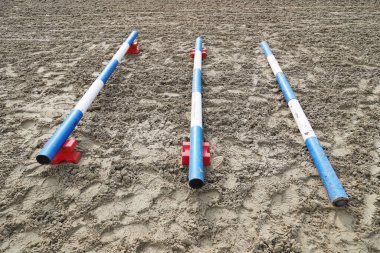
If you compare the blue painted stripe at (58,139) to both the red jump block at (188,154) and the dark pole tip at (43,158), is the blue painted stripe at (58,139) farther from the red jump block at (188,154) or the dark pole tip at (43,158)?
the red jump block at (188,154)

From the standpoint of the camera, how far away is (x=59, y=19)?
Answer: 5.59m

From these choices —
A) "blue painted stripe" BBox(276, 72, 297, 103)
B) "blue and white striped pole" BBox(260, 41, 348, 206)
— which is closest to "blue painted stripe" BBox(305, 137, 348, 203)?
"blue and white striped pole" BBox(260, 41, 348, 206)

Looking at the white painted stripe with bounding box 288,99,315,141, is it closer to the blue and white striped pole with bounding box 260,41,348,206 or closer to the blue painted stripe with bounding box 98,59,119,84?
the blue and white striped pole with bounding box 260,41,348,206

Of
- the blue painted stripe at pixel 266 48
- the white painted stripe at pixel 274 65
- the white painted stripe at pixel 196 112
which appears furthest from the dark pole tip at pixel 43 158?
the blue painted stripe at pixel 266 48

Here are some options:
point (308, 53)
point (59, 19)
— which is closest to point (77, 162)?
point (308, 53)

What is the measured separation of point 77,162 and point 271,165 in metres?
1.65

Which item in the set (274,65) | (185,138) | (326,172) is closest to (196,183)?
(185,138)

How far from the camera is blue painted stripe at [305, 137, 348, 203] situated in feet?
5.89

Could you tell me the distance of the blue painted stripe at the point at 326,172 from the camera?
5.89 feet

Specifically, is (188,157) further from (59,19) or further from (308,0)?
(308,0)

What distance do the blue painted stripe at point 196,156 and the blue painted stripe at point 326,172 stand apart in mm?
903

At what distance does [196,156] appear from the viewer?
1997mm

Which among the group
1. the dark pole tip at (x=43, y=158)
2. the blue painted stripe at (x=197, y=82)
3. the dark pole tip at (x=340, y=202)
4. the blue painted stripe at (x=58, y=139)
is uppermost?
the blue painted stripe at (x=197, y=82)

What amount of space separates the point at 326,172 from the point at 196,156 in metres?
0.97
